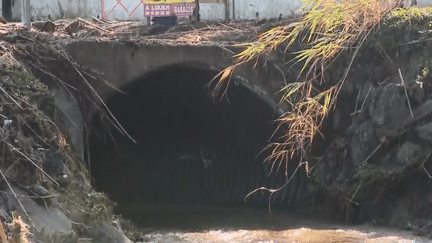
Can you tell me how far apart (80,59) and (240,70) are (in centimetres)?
221

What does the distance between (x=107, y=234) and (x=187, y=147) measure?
20.5 ft

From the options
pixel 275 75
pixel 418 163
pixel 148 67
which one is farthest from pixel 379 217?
pixel 148 67

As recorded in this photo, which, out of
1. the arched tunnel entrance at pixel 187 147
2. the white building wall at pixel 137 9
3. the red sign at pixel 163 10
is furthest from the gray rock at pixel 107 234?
the white building wall at pixel 137 9

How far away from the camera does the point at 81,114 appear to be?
35.8ft

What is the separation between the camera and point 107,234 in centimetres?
838

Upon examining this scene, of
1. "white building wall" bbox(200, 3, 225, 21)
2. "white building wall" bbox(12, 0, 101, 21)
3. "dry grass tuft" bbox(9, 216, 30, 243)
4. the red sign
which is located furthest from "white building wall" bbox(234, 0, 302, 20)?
"dry grass tuft" bbox(9, 216, 30, 243)

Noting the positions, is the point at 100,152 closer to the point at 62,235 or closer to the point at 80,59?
the point at 80,59

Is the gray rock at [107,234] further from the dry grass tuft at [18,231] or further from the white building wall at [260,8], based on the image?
the white building wall at [260,8]

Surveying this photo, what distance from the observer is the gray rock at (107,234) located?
8.24m

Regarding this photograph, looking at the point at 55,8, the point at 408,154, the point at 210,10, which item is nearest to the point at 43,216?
the point at 408,154

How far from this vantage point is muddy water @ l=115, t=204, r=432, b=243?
396 inches

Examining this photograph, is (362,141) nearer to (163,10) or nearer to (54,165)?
(163,10)

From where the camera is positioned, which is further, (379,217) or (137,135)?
(137,135)

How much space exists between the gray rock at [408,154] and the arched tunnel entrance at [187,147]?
72.9 inches
